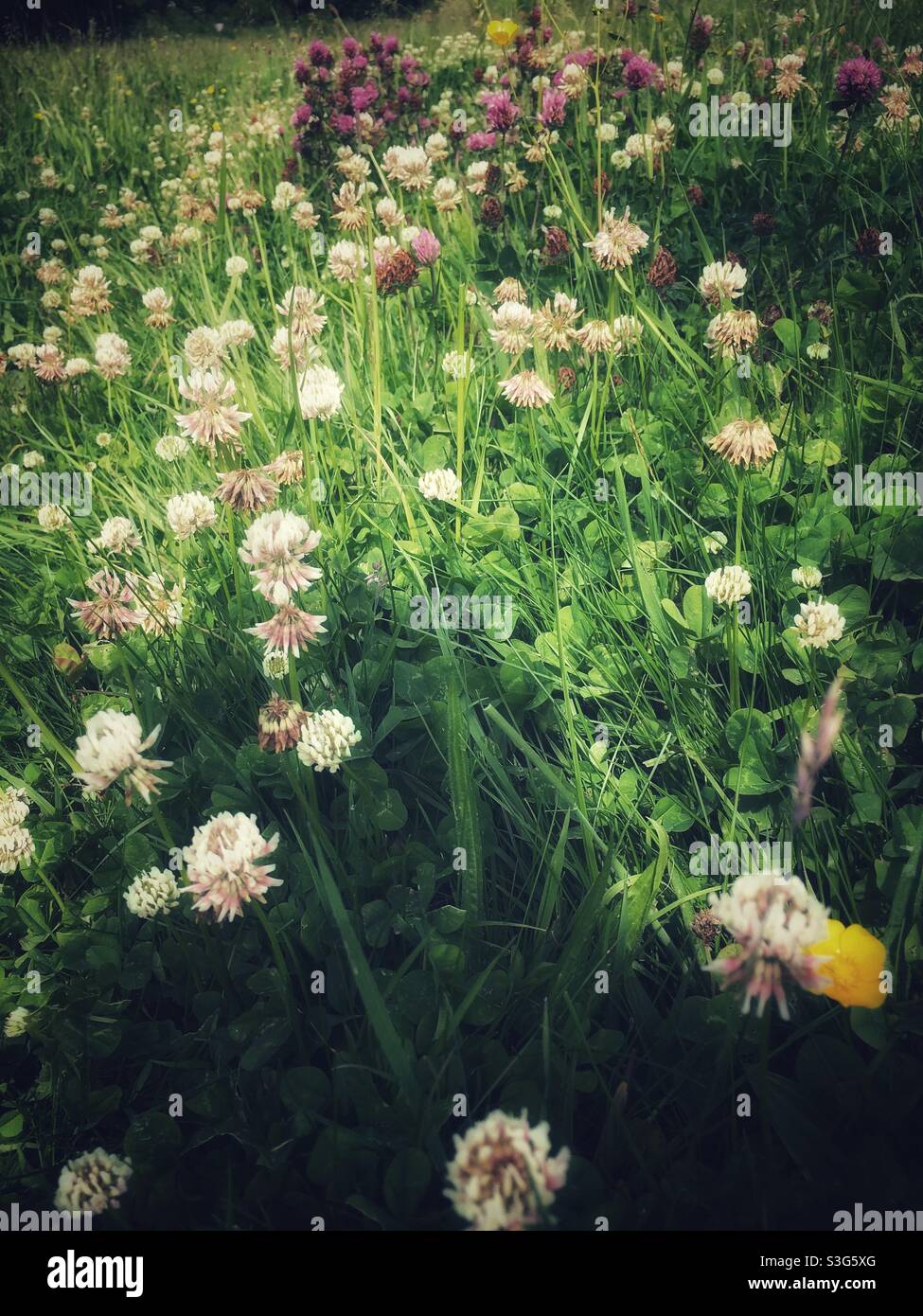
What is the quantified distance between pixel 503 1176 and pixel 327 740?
2.31 feet

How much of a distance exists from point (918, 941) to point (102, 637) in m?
1.53

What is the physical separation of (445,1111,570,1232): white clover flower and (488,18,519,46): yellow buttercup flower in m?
4.01

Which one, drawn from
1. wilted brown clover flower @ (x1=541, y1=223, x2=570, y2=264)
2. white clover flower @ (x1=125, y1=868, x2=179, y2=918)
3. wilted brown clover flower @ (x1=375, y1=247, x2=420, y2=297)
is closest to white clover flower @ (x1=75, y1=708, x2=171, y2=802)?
white clover flower @ (x1=125, y1=868, x2=179, y2=918)

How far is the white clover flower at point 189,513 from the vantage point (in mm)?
1712

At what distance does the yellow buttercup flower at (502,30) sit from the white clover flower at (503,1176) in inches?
158

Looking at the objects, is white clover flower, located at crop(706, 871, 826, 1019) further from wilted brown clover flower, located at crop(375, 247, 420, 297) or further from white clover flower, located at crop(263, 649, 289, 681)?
wilted brown clover flower, located at crop(375, 247, 420, 297)

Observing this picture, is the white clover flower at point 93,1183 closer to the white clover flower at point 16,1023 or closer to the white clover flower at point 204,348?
the white clover flower at point 16,1023

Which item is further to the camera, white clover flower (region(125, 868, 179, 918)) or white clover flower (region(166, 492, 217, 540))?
white clover flower (region(166, 492, 217, 540))

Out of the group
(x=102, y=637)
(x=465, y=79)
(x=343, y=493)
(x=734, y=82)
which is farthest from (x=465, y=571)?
(x=465, y=79)

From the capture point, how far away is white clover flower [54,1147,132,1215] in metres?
1.03

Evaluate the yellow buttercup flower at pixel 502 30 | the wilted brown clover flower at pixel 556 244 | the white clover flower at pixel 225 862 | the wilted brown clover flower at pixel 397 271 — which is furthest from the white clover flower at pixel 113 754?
the yellow buttercup flower at pixel 502 30

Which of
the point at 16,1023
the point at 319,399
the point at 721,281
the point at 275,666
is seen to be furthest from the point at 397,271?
the point at 16,1023

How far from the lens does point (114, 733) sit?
3.85ft

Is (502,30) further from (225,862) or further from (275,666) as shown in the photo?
(225,862)
